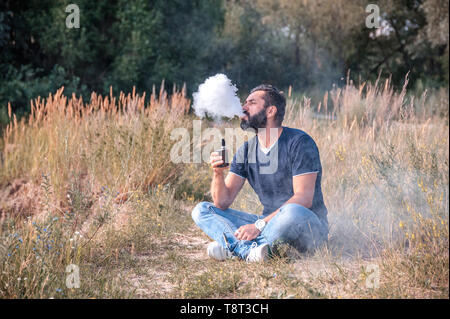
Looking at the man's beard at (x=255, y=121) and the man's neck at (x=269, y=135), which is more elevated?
the man's beard at (x=255, y=121)

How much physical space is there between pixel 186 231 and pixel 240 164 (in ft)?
3.88

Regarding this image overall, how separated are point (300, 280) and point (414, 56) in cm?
1971

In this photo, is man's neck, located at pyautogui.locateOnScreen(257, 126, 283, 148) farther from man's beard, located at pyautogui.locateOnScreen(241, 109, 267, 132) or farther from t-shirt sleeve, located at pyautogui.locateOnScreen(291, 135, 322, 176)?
t-shirt sleeve, located at pyautogui.locateOnScreen(291, 135, 322, 176)

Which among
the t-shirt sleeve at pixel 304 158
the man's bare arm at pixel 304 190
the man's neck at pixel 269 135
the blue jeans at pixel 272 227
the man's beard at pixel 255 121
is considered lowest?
the blue jeans at pixel 272 227

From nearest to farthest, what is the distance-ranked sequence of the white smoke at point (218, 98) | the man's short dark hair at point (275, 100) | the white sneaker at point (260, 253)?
the white smoke at point (218, 98) < the white sneaker at point (260, 253) < the man's short dark hair at point (275, 100)

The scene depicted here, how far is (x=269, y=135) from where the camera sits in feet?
11.6

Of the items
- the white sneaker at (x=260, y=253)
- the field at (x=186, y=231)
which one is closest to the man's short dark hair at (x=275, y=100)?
the field at (x=186, y=231)

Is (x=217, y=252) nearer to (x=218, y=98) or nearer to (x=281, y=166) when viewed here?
(x=281, y=166)

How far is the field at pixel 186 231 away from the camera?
283cm

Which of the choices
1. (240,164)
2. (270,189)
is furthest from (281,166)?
(240,164)

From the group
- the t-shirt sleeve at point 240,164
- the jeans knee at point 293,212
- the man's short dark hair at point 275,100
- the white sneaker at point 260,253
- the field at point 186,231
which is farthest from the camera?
the t-shirt sleeve at point 240,164

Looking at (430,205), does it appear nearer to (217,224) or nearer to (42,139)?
(217,224)

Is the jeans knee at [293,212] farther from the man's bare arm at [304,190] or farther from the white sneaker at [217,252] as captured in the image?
the white sneaker at [217,252]
